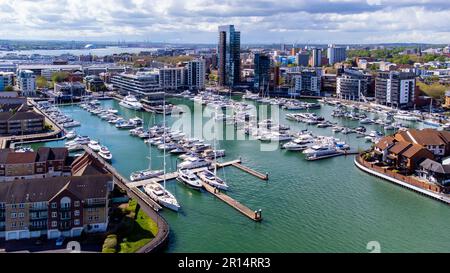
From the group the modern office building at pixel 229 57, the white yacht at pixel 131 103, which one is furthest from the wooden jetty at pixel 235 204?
the modern office building at pixel 229 57

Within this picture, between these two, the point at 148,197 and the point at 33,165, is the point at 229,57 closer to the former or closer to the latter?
the point at 33,165

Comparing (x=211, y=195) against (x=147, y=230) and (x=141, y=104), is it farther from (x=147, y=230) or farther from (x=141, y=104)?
(x=141, y=104)

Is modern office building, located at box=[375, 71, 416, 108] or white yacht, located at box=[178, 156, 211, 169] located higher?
modern office building, located at box=[375, 71, 416, 108]

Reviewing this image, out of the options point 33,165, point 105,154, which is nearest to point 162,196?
point 33,165

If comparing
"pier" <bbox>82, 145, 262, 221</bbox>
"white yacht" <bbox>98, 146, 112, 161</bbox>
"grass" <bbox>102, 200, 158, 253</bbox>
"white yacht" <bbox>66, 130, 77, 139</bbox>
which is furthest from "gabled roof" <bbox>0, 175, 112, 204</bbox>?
"white yacht" <bbox>66, 130, 77, 139</bbox>

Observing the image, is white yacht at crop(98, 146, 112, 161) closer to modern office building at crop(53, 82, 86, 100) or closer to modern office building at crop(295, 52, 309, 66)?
modern office building at crop(53, 82, 86, 100)

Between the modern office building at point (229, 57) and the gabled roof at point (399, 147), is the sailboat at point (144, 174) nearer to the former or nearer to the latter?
the gabled roof at point (399, 147)
